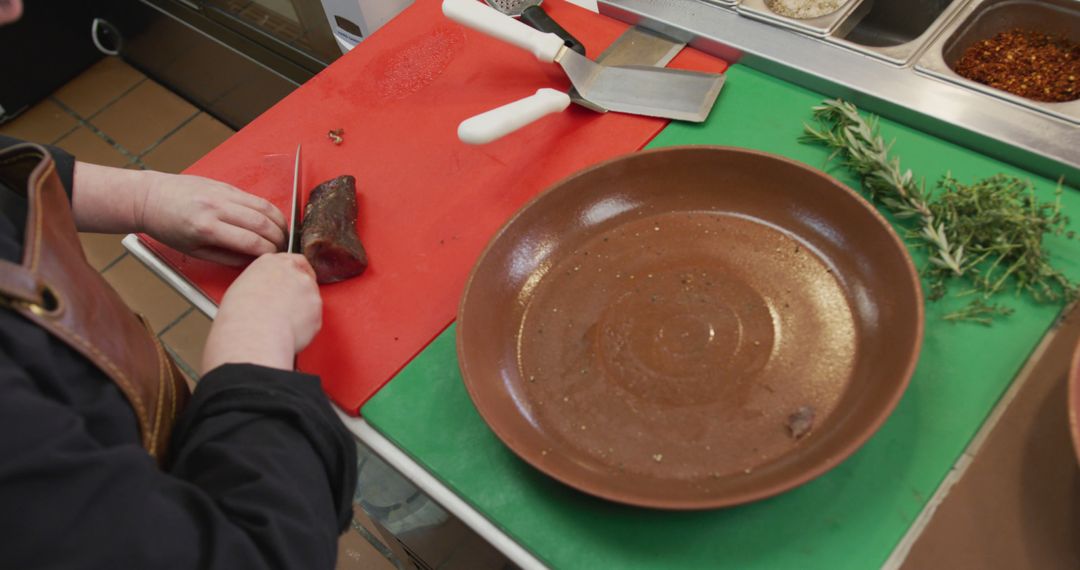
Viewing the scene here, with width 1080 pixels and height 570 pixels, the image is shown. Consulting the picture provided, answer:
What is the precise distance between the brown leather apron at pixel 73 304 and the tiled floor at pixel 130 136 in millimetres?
1292

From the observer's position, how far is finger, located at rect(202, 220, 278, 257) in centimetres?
98

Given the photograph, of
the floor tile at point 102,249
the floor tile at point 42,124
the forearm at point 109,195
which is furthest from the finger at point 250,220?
the floor tile at point 42,124

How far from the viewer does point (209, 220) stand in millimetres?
983

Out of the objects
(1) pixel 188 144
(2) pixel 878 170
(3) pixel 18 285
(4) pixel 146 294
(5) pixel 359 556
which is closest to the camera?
(3) pixel 18 285

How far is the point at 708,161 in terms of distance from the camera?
0.94 m

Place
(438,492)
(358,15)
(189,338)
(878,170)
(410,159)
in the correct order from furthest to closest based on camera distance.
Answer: (189,338) < (358,15) < (410,159) < (878,170) < (438,492)

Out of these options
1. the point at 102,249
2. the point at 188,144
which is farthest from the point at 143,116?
the point at 102,249

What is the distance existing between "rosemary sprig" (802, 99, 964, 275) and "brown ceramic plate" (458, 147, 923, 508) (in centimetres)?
10

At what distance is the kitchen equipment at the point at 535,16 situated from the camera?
121 cm

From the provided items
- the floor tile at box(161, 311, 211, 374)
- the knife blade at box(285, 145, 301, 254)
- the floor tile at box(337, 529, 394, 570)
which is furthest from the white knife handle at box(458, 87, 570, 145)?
the floor tile at box(161, 311, 211, 374)

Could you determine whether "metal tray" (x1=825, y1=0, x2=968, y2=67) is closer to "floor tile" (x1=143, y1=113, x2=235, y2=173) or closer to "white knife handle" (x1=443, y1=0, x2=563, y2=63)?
"white knife handle" (x1=443, y1=0, x2=563, y2=63)

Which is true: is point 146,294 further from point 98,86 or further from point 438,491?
point 438,491

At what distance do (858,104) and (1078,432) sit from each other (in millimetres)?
536

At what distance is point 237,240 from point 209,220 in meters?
0.04
